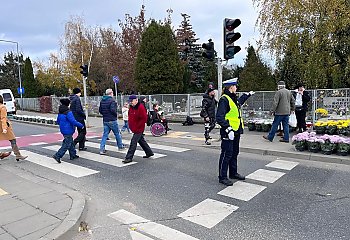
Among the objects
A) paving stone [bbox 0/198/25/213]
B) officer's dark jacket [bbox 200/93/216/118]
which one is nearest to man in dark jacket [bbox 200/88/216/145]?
officer's dark jacket [bbox 200/93/216/118]

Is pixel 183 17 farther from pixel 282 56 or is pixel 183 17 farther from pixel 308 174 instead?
pixel 308 174

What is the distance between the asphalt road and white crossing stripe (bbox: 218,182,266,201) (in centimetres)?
3

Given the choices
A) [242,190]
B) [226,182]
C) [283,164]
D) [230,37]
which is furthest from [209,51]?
[242,190]

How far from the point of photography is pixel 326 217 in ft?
13.7

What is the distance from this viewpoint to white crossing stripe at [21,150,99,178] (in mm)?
6965

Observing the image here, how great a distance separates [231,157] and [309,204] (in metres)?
1.65

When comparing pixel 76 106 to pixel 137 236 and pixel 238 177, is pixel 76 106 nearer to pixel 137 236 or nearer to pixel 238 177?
pixel 238 177

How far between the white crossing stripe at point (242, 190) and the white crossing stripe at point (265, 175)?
1.41ft

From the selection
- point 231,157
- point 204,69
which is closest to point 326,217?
point 231,157

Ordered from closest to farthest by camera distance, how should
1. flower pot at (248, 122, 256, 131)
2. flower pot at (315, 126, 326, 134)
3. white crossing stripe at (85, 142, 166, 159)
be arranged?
white crossing stripe at (85, 142, 166, 159)
flower pot at (315, 126, 326, 134)
flower pot at (248, 122, 256, 131)

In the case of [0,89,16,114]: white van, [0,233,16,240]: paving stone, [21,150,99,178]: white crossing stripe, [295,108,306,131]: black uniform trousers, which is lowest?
[0,233,16,240]: paving stone

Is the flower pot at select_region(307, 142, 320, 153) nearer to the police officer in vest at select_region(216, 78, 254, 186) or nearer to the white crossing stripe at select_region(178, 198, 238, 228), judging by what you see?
the police officer in vest at select_region(216, 78, 254, 186)

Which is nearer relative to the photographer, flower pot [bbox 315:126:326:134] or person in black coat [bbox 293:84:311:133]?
flower pot [bbox 315:126:326:134]

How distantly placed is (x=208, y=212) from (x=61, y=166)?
15.3 feet
